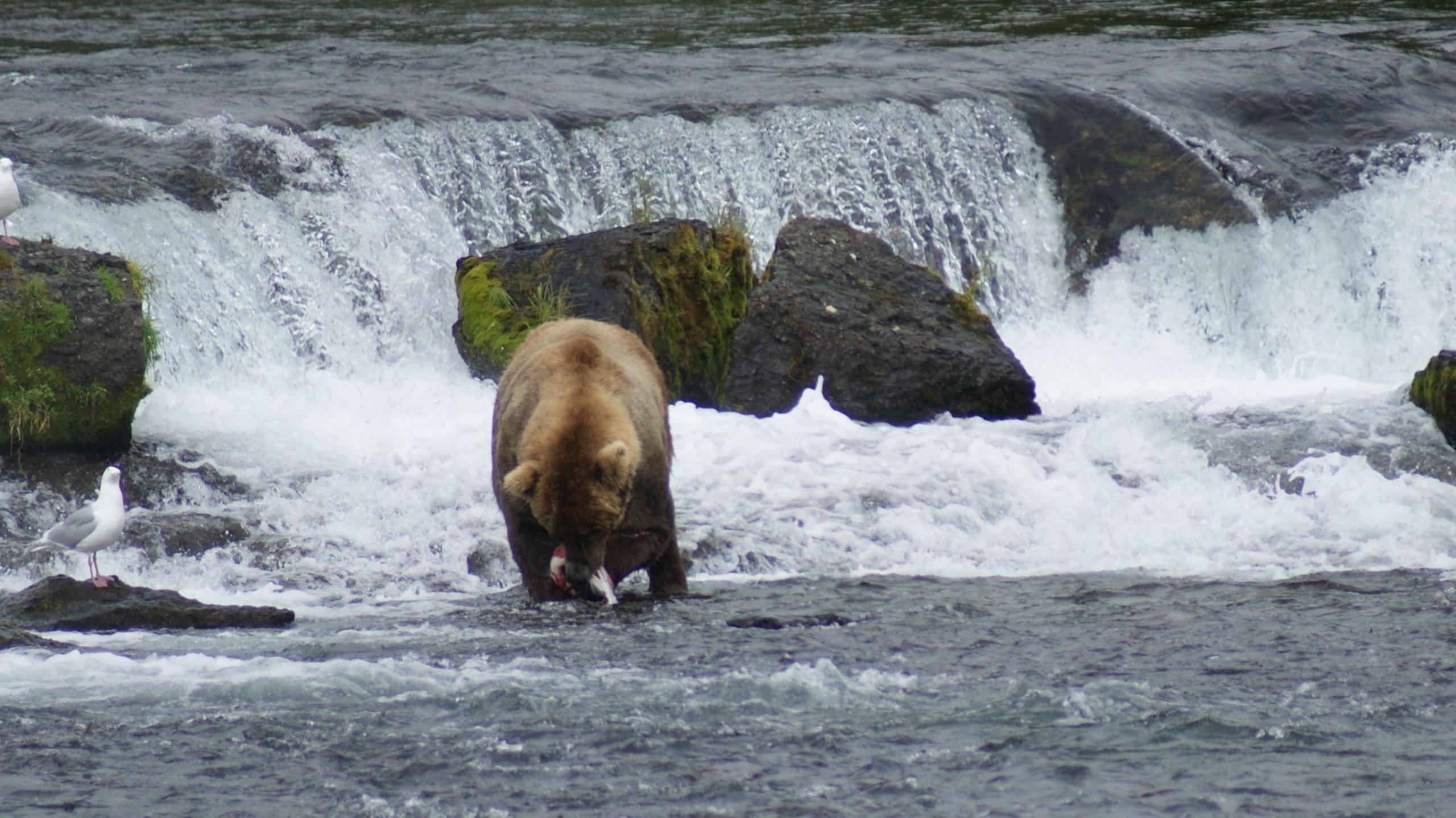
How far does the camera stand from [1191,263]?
18.1m

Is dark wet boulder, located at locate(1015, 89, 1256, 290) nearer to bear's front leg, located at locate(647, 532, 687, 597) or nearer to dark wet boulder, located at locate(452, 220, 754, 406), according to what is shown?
dark wet boulder, located at locate(452, 220, 754, 406)

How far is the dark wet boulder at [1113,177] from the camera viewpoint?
18.3 m

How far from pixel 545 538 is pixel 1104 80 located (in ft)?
45.9

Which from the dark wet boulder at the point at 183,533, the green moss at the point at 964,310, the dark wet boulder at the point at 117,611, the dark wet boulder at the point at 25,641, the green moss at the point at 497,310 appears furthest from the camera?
the green moss at the point at 964,310

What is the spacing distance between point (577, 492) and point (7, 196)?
241 inches

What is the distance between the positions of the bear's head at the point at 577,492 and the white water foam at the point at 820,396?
2244 millimetres

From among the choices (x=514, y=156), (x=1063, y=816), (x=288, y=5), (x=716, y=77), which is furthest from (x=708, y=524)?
(x=288, y=5)

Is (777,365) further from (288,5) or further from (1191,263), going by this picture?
(288,5)

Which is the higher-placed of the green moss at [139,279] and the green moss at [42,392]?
the green moss at [139,279]

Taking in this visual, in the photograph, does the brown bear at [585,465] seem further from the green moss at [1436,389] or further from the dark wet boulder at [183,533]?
the green moss at [1436,389]

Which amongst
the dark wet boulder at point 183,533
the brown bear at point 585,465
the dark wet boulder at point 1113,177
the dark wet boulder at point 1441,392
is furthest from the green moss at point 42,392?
the dark wet boulder at point 1113,177

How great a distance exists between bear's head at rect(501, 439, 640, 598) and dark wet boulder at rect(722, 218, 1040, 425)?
574 cm

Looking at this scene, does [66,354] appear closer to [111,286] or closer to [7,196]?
[111,286]

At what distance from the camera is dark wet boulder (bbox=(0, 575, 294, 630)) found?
8461mm
